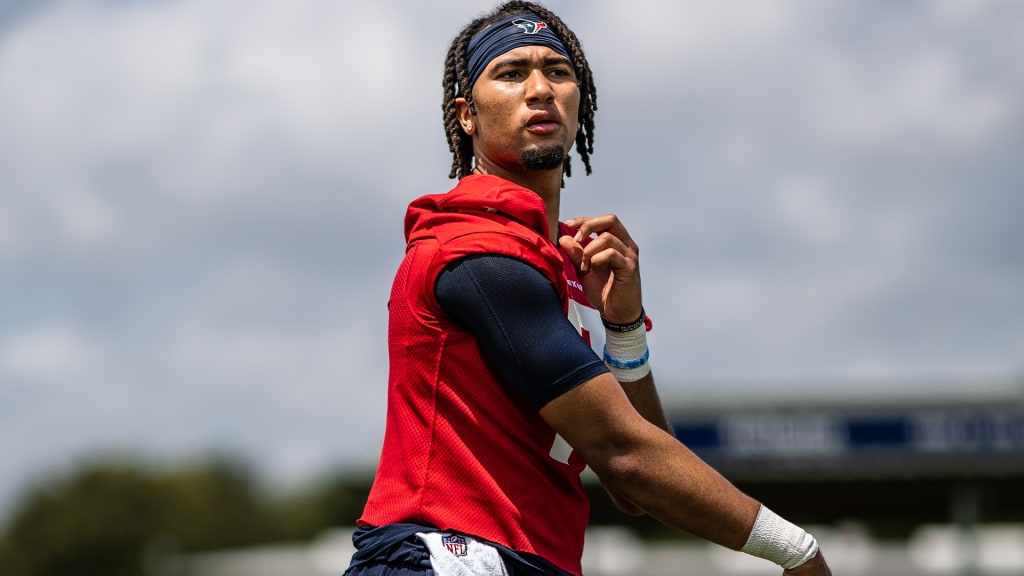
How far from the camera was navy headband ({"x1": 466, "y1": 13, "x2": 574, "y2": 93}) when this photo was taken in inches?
175

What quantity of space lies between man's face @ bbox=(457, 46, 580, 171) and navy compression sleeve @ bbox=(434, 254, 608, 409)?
28.1 inches

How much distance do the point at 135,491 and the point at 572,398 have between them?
286ft

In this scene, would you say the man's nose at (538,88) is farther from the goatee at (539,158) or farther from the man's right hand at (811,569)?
the man's right hand at (811,569)

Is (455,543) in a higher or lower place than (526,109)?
lower

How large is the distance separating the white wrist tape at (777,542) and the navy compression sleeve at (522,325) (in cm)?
57

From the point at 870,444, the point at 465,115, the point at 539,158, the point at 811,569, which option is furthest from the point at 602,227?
the point at 870,444

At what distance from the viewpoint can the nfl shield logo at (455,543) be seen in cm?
369

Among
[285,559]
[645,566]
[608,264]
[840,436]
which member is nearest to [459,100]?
[608,264]

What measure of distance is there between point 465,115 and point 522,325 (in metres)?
1.21

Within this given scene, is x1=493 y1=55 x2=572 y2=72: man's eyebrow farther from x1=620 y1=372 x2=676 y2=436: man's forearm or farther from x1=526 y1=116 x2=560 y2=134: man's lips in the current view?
x1=620 y1=372 x2=676 y2=436: man's forearm

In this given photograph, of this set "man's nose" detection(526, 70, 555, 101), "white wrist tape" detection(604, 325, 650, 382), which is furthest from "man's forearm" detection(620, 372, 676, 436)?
"man's nose" detection(526, 70, 555, 101)

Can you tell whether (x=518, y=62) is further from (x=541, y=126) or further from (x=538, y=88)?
(x=541, y=126)

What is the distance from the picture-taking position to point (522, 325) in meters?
3.61

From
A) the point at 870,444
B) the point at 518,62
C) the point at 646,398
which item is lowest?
the point at 870,444
